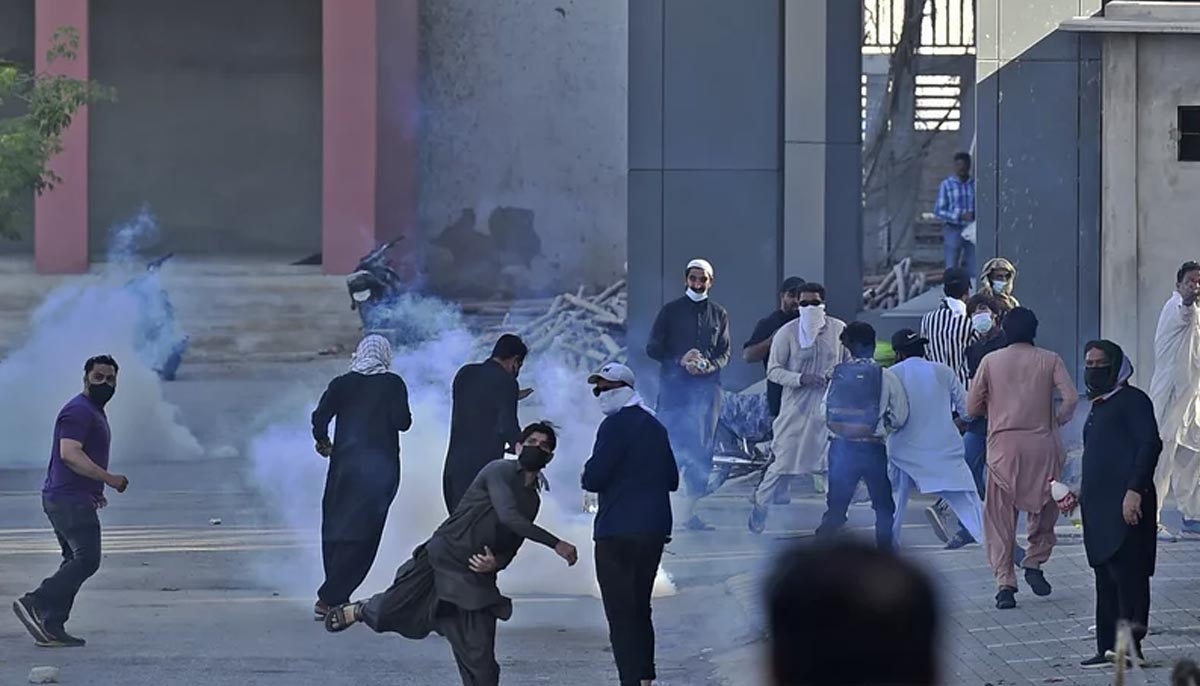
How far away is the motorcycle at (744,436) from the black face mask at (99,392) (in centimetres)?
546

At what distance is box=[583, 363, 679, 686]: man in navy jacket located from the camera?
8398mm

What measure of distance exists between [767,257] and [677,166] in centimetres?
94

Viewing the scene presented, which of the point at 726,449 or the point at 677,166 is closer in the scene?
the point at 726,449

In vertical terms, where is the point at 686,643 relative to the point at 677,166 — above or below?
below

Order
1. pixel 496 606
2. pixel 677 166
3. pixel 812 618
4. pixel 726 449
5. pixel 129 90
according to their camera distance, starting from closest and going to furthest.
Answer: pixel 812 618
pixel 496 606
pixel 726 449
pixel 677 166
pixel 129 90

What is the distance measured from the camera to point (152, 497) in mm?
14695

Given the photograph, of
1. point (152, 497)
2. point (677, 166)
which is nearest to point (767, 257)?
point (677, 166)

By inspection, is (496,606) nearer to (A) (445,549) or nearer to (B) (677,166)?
(A) (445,549)

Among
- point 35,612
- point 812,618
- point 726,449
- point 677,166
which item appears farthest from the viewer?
point 677,166

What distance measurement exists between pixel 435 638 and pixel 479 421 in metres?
1.10

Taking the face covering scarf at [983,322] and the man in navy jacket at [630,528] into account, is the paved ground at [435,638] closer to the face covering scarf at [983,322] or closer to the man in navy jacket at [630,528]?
the man in navy jacket at [630,528]

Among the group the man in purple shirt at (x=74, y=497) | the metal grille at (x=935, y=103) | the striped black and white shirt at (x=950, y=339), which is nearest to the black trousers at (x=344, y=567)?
the man in purple shirt at (x=74, y=497)

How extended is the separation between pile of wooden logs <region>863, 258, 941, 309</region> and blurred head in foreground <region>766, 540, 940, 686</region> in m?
15.4

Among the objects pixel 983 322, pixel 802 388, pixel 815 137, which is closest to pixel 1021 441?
pixel 983 322
